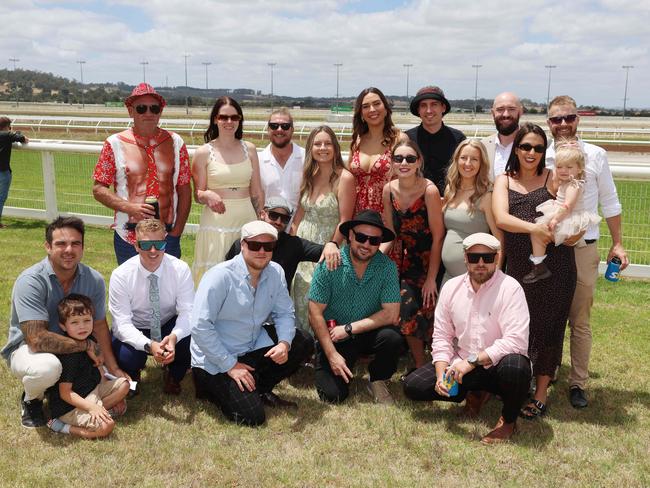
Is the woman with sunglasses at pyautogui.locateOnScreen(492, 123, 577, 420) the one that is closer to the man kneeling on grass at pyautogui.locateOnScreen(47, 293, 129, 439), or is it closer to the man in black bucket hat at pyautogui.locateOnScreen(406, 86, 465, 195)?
the man in black bucket hat at pyautogui.locateOnScreen(406, 86, 465, 195)

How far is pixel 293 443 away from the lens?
415 cm

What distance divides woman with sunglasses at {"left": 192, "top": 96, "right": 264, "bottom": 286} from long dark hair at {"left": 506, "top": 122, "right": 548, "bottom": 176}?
80.7 inches

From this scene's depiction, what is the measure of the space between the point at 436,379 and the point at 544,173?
62.7 inches

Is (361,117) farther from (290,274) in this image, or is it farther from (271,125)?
(290,274)

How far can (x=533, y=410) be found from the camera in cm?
457

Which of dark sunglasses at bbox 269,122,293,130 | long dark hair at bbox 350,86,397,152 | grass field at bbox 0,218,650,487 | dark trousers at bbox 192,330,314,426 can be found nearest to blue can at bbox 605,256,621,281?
grass field at bbox 0,218,650,487

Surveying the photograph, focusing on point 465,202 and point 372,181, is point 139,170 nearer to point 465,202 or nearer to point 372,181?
point 372,181

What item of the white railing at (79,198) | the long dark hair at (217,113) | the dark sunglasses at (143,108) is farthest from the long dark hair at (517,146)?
the white railing at (79,198)

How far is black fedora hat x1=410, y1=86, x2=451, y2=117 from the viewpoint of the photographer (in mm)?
5426

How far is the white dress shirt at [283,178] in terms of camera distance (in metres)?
5.57

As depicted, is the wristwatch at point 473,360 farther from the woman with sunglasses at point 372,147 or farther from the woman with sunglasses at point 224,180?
the woman with sunglasses at point 224,180

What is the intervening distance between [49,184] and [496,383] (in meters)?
9.62

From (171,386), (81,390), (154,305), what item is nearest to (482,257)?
(154,305)

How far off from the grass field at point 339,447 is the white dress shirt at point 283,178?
1.56m
